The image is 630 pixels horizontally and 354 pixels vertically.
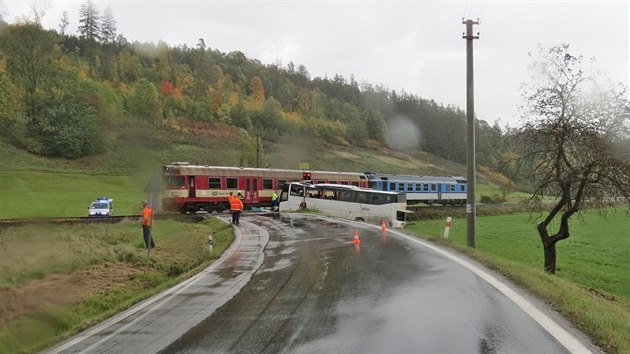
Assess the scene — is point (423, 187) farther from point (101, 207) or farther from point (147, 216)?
point (147, 216)

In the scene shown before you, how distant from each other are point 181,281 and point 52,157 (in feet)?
34.7

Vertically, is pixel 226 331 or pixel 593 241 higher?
pixel 226 331

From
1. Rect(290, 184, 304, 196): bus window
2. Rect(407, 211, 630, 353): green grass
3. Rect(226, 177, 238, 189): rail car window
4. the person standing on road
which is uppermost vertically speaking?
Rect(226, 177, 238, 189): rail car window

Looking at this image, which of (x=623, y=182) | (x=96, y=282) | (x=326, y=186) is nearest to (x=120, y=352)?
(x=96, y=282)

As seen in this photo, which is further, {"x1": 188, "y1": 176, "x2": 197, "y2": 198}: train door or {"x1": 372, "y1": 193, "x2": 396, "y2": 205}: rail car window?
{"x1": 372, "y1": 193, "x2": 396, "y2": 205}: rail car window

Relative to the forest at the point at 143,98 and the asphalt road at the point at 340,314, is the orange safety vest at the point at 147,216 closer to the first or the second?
the forest at the point at 143,98

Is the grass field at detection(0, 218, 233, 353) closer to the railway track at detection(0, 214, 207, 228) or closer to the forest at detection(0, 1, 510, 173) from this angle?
the railway track at detection(0, 214, 207, 228)

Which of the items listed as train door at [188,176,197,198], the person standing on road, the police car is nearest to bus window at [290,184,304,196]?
train door at [188,176,197,198]

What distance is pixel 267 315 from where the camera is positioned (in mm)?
7117

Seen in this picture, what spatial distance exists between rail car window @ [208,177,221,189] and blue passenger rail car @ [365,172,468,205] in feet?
60.5

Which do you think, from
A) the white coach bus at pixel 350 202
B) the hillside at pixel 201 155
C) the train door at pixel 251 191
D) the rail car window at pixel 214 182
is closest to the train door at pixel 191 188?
the hillside at pixel 201 155

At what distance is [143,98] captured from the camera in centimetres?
1844

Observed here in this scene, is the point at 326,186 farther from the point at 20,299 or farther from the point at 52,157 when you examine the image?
the point at 20,299

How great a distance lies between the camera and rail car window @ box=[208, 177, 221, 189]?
34.1 meters
